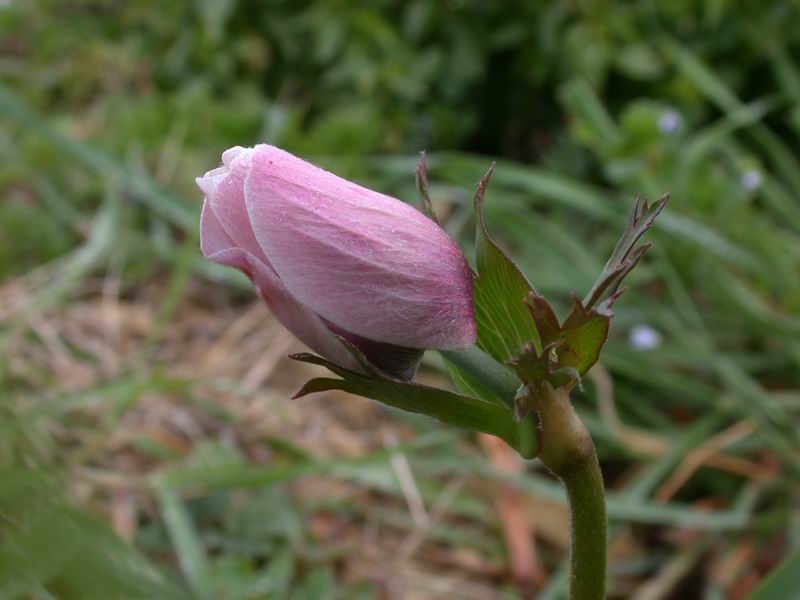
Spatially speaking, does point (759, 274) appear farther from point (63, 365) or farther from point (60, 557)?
point (60, 557)

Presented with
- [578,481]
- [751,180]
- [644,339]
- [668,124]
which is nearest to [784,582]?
[578,481]

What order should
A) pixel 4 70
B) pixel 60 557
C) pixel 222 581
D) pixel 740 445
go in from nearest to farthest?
pixel 60 557, pixel 222 581, pixel 740 445, pixel 4 70

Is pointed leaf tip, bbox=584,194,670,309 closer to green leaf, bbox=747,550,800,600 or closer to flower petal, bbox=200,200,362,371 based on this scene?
flower petal, bbox=200,200,362,371

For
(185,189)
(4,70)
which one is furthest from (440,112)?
(4,70)

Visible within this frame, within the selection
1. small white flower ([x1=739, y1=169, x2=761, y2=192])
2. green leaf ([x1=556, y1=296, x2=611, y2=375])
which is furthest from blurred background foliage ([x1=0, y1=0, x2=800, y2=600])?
green leaf ([x1=556, y1=296, x2=611, y2=375])

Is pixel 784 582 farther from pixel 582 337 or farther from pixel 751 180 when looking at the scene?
pixel 751 180

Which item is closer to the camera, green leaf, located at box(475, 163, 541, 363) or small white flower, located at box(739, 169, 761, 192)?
green leaf, located at box(475, 163, 541, 363)
